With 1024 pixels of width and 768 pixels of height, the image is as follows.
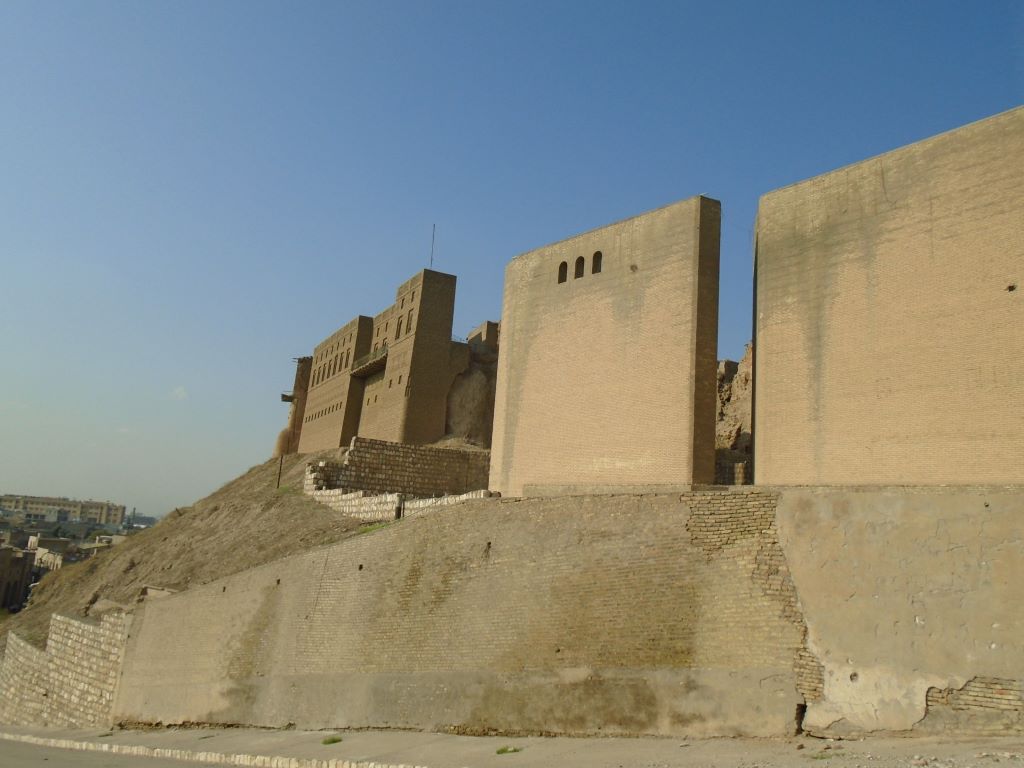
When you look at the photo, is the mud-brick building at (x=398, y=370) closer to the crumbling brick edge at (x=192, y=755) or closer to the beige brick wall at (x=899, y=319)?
the crumbling brick edge at (x=192, y=755)

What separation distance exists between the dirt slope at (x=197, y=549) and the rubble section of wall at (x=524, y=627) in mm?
3152

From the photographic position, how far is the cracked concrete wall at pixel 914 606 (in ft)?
25.2

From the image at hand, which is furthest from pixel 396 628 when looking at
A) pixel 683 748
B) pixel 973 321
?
pixel 973 321

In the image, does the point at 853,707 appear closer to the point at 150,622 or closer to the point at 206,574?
the point at 150,622

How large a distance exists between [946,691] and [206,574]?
617 inches

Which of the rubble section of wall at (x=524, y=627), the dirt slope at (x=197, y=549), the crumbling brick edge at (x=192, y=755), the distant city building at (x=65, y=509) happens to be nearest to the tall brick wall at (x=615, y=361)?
the rubble section of wall at (x=524, y=627)

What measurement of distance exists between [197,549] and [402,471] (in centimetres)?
555

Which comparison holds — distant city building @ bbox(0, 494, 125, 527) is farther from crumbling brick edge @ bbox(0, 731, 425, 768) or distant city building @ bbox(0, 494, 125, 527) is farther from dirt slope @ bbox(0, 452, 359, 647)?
crumbling brick edge @ bbox(0, 731, 425, 768)

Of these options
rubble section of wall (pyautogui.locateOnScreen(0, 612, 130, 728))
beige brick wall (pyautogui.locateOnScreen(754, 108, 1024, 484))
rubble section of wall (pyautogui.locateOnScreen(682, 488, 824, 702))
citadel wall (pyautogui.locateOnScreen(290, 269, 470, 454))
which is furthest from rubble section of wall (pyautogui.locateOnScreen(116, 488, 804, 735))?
citadel wall (pyautogui.locateOnScreen(290, 269, 470, 454))

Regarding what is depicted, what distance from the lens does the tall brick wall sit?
42.6 feet

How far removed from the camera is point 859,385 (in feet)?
37.1

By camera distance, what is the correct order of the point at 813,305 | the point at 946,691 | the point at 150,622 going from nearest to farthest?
1. the point at 946,691
2. the point at 813,305
3. the point at 150,622

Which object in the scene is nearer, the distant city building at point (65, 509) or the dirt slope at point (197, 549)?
the dirt slope at point (197, 549)

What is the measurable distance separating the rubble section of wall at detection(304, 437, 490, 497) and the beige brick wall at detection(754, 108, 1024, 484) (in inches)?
459
